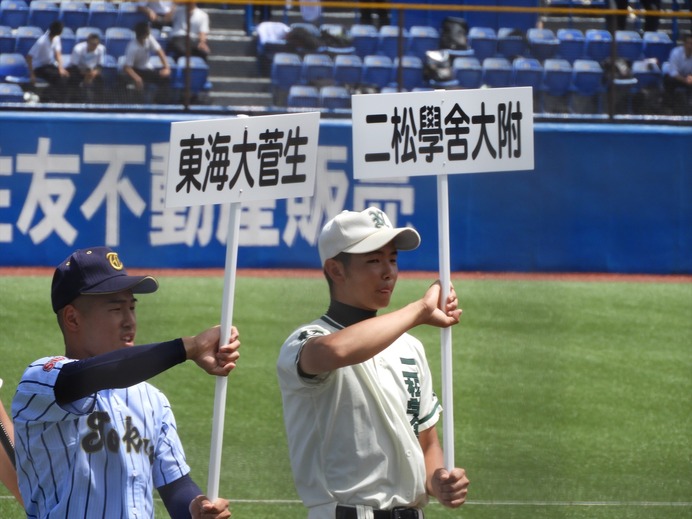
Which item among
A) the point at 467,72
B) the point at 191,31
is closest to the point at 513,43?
the point at 467,72

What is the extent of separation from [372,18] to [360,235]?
1198 centimetres

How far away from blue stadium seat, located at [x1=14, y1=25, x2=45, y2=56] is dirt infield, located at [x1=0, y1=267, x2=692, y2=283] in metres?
2.89

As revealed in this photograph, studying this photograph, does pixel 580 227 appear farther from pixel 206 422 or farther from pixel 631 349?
pixel 206 422

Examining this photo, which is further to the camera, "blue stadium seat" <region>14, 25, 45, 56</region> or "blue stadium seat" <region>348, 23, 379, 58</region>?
"blue stadium seat" <region>348, 23, 379, 58</region>

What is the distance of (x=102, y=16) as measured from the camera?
549 inches

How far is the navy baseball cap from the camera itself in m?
2.90

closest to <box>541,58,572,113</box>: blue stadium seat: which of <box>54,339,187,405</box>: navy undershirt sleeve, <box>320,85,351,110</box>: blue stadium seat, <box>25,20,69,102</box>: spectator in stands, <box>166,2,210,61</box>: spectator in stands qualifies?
<box>320,85,351,110</box>: blue stadium seat

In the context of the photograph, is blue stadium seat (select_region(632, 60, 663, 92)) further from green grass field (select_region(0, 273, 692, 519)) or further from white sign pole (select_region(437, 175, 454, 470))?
white sign pole (select_region(437, 175, 454, 470))

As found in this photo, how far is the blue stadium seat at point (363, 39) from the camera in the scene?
14414 millimetres

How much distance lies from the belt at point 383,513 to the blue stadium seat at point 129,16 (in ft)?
38.1

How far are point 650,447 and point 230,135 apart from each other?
15.9 ft

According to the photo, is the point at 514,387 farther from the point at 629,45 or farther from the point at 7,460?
the point at 629,45

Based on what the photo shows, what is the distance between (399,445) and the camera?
123 inches

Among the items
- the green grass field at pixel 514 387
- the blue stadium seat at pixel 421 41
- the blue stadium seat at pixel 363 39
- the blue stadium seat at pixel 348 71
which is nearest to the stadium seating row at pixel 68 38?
the blue stadium seat at pixel 348 71
